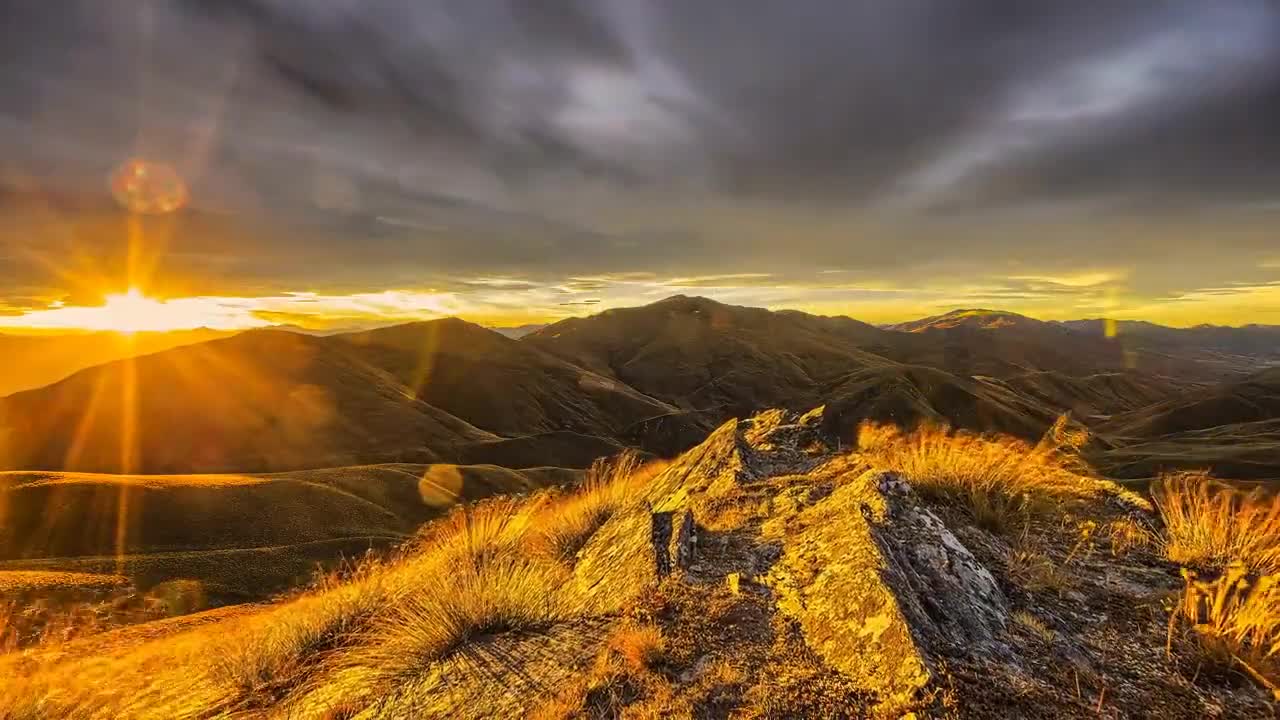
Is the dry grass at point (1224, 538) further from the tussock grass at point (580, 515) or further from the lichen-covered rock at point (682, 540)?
the tussock grass at point (580, 515)

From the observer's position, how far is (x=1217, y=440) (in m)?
72.4

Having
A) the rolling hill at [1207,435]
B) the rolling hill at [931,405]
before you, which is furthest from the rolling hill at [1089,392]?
the rolling hill at [931,405]

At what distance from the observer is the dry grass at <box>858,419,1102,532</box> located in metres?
5.24

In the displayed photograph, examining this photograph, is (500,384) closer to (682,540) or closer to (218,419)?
(218,419)

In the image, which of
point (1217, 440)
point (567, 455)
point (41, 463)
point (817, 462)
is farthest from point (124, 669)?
point (1217, 440)

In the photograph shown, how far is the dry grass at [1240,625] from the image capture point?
2.96 metres

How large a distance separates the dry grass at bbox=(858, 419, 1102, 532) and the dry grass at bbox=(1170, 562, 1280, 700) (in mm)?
1610

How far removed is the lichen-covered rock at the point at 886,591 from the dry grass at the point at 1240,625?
3.10 ft

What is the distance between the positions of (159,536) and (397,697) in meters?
29.4

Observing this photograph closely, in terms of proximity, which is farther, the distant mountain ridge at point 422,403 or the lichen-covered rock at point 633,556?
the distant mountain ridge at point 422,403

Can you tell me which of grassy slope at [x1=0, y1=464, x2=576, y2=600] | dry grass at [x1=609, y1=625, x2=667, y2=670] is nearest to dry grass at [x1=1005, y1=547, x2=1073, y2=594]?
dry grass at [x1=609, y1=625, x2=667, y2=670]

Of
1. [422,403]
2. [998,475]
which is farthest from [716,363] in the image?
[998,475]

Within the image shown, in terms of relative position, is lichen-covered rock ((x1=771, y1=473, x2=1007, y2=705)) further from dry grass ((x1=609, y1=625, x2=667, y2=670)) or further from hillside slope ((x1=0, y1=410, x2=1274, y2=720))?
dry grass ((x1=609, y1=625, x2=667, y2=670))

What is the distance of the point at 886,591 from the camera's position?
10.9 feet
